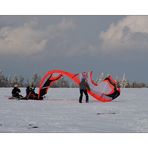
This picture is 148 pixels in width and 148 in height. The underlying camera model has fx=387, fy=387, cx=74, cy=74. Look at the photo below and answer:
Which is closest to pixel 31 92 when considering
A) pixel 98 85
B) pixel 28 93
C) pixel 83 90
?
pixel 28 93

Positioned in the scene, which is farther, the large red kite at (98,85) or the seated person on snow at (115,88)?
the seated person on snow at (115,88)

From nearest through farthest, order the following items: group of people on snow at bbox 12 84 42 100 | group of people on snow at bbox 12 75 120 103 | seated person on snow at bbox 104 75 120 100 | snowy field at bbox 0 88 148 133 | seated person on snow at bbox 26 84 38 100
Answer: snowy field at bbox 0 88 148 133, group of people on snow at bbox 12 75 120 103, seated person on snow at bbox 104 75 120 100, seated person on snow at bbox 26 84 38 100, group of people on snow at bbox 12 84 42 100

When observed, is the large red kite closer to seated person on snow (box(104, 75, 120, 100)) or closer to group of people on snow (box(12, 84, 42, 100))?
seated person on snow (box(104, 75, 120, 100))

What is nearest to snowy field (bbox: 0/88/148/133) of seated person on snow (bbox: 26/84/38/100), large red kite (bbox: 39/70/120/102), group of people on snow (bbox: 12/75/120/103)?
group of people on snow (bbox: 12/75/120/103)

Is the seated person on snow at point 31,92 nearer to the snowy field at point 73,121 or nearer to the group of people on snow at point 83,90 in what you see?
the group of people on snow at point 83,90

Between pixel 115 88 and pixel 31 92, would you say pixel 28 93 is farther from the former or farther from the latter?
pixel 115 88

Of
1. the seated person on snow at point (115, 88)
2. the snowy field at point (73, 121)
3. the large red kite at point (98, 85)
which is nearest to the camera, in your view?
the snowy field at point (73, 121)

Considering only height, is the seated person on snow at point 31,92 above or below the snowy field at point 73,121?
above

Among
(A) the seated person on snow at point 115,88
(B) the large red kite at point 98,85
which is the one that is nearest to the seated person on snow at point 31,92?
(B) the large red kite at point 98,85

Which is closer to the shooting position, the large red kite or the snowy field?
the snowy field

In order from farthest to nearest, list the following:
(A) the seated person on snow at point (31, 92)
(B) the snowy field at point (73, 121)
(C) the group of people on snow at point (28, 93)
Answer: (C) the group of people on snow at point (28, 93) → (A) the seated person on snow at point (31, 92) → (B) the snowy field at point (73, 121)

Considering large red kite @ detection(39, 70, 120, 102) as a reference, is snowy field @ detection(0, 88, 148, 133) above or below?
below
